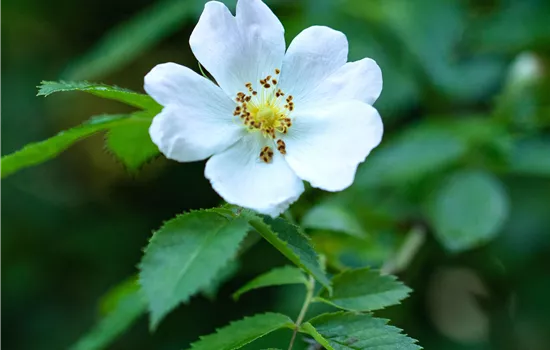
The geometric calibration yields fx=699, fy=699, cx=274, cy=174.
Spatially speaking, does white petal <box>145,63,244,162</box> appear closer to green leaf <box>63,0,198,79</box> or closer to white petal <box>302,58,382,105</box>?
white petal <box>302,58,382,105</box>

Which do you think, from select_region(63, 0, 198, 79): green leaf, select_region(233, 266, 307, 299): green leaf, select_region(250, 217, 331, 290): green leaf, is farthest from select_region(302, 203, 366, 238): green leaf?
select_region(63, 0, 198, 79): green leaf

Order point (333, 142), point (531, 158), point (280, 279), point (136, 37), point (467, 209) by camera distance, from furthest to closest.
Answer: point (136, 37) < point (531, 158) < point (467, 209) < point (280, 279) < point (333, 142)

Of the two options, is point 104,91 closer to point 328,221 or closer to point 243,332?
point 243,332

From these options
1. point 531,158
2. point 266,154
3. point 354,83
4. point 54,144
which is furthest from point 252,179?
point 531,158

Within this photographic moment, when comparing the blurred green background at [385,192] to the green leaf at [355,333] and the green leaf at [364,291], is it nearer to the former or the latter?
the green leaf at [364,291]

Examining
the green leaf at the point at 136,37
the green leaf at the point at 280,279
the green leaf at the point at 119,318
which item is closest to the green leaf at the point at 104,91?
the green leaf at the point at 280,279

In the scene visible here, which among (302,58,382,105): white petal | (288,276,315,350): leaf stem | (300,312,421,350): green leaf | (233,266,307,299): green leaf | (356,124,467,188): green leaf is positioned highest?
(302,58,382,105): white petal

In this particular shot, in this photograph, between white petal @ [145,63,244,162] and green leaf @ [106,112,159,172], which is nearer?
white petal @ [145,63,244,162]
